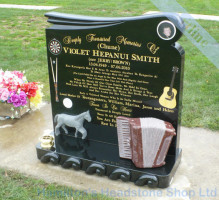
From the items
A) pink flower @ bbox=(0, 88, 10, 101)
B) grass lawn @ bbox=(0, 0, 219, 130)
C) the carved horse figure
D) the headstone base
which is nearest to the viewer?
the headstone base

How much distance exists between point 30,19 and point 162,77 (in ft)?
32.1

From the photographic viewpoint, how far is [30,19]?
12.6 metres

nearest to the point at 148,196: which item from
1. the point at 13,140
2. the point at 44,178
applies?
the point at 44,178

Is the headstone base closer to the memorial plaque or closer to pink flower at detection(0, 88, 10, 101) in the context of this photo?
the memorial plaque

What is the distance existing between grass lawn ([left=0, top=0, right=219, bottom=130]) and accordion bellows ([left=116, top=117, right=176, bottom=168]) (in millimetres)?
1537

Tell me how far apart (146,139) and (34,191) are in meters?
1.43

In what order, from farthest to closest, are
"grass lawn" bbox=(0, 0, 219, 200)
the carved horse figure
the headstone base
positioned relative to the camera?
1. the carved horse figure
2. "grass lawn" bbox=(0, 0, 219, 200)
3. the headstone base

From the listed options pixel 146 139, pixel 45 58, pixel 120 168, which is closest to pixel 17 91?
pixel 120 168

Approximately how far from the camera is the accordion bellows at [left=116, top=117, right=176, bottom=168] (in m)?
3.87

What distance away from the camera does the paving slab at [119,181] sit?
3.91 m

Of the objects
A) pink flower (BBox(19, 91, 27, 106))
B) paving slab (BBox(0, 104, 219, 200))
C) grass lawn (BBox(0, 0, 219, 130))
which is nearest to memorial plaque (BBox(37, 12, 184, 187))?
paving slab (BBox(0, 104, 219, 200))

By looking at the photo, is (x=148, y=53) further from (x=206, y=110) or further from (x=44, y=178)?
(x=206, y=110)

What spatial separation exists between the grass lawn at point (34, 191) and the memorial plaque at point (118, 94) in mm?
382

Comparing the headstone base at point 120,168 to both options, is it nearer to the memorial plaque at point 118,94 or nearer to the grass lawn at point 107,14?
the memorial plaque at point 118,94
